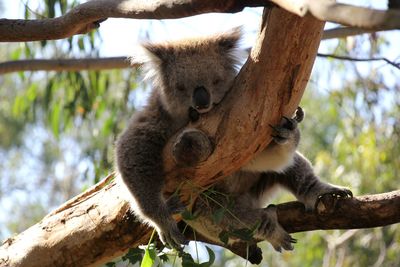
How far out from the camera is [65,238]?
3.29m

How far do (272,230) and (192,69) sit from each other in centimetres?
98

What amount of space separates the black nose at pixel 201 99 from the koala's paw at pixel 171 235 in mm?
574

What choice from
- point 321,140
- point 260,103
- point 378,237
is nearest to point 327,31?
point 260,103

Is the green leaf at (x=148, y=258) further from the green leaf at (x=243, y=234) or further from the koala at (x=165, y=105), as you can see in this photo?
the green leaf at (x=243, y=234)

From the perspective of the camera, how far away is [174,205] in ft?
10.4

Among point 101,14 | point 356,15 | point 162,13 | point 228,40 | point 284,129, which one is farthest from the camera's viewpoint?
point 228,40

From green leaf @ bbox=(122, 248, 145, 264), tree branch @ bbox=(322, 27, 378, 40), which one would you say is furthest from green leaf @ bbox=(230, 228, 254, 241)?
tree branch @ bbox=(322, 27, 378, 40)

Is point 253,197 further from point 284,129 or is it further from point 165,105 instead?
point 284,129

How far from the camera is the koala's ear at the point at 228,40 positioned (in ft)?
12.8

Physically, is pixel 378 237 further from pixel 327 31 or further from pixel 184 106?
pixel 184 106

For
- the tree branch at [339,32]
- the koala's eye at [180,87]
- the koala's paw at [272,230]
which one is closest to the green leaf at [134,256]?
the koala's paw at [272,230]

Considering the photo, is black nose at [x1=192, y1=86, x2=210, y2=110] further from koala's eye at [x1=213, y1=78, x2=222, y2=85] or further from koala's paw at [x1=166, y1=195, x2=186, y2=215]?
koala's paw at [x1=166, y1=195, x2=186, y2=215]

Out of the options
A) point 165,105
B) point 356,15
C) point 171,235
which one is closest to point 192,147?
point 171,235

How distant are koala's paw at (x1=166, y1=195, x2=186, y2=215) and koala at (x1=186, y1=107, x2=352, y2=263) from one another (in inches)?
3.9
